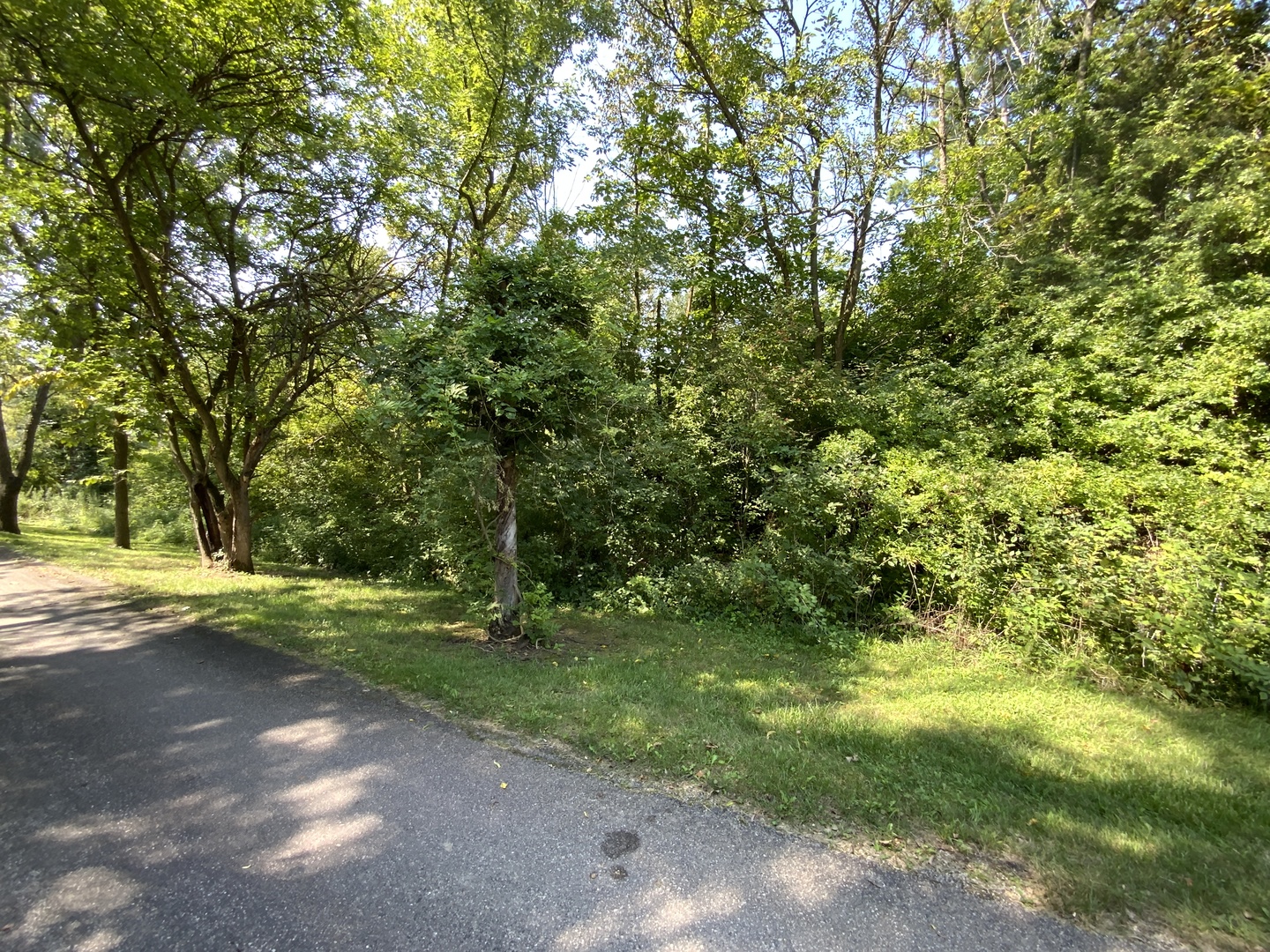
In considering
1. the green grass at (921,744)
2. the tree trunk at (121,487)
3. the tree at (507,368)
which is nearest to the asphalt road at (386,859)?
the green grass at (921,744)

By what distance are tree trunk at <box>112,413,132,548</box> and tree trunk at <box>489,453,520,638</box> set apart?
13.3 m

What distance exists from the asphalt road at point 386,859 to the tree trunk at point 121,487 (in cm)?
1361

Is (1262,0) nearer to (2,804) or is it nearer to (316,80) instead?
(316,80)

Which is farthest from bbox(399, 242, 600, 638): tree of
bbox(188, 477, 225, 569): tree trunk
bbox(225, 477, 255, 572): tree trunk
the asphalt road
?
bbox(188, 477, 225, 569): tree trunk

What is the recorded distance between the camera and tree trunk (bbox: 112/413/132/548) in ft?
46.2

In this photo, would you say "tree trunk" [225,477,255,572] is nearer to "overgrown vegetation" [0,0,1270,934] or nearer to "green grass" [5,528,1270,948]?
"overgrown vegetation" [0,0,1270,934]

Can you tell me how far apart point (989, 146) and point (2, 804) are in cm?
1674

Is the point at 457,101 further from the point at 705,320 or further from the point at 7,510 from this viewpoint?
the point at 7,510

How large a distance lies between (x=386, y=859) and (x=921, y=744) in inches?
132

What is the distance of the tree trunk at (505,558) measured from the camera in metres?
5.95

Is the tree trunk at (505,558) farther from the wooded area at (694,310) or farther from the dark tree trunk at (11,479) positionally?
the dark tree trunk at (11,479)

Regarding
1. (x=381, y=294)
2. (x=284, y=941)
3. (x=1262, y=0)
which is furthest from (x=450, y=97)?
(x=1262, y=0)

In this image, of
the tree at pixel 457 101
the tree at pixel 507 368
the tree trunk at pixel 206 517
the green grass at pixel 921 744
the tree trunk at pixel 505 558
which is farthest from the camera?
the tree trunk at pixel 206 517

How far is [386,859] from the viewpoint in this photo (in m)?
2.54
